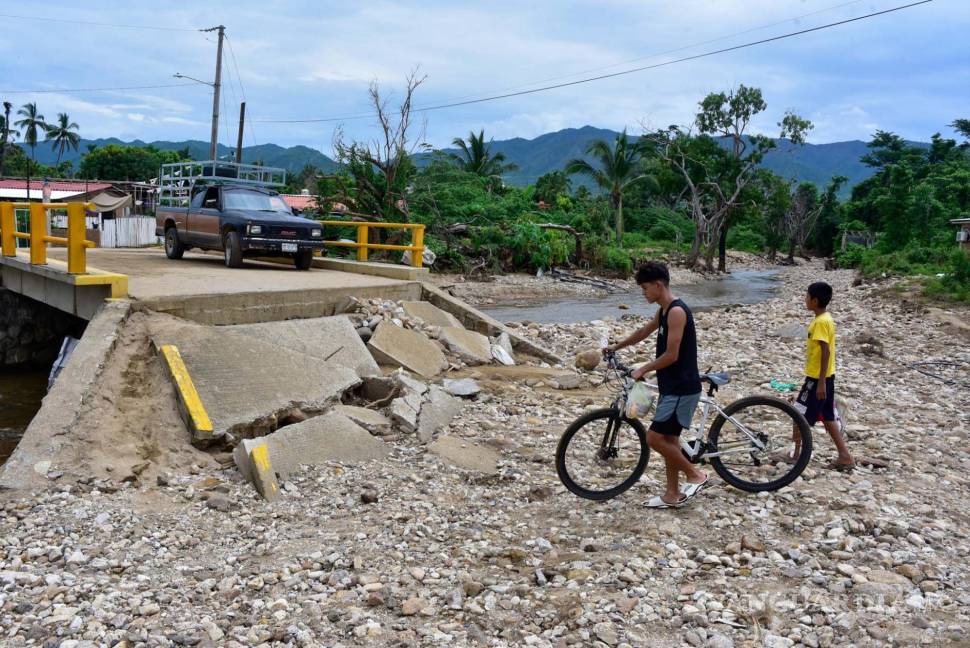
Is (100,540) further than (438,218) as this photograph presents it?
No

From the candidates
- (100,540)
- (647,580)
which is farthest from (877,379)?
(100,540)

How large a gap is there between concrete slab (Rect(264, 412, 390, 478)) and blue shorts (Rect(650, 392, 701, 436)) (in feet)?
9.14

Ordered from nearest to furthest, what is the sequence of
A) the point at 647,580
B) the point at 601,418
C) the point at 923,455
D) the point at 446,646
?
the point at 446,646, the point at 647,580, the point at 601,418, the point at 923,455

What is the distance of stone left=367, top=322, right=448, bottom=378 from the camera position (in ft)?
32.0

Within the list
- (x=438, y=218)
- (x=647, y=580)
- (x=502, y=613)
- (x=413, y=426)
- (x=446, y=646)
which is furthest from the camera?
(x=438, y=218)

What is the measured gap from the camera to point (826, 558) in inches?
196

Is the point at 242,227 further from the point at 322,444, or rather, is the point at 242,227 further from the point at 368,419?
the point at 322,444

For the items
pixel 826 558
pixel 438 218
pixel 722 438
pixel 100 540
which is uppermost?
pixel 438 218

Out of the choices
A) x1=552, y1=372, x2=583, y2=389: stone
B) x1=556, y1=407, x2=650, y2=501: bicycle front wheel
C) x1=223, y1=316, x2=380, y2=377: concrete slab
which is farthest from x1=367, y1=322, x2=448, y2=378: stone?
x1=556, y1=407, x2=650, y2=501: bicycle front wheel

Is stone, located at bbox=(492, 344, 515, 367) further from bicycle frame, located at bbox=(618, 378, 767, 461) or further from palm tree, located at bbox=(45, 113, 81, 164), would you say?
palm tree, located at bbox=(45, 113, 81, 164)

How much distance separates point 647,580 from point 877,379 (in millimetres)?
8199

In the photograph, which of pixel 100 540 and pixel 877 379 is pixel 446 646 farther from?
pixel 877 379

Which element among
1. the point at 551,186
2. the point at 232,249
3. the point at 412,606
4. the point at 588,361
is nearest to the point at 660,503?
the point at 412,606

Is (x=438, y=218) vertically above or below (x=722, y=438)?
above
